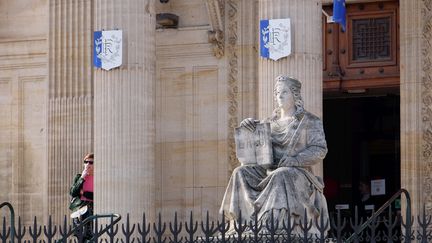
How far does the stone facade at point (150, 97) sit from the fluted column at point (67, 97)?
16 mm

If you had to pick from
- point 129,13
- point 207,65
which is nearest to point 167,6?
point 207,65

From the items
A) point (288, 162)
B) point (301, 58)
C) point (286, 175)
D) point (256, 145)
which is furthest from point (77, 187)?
point (286, 175)

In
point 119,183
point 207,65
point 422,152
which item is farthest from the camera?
point 207,65

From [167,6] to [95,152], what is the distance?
4.06 m

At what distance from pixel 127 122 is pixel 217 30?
3.51 m

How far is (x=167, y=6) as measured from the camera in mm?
27344

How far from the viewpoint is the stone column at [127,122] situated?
23.7 meters

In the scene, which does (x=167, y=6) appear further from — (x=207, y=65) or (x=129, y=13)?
(x=129, y=13)

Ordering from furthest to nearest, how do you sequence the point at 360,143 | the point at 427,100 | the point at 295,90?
the point at 360,143, the point at 427,100, the point at 295,90

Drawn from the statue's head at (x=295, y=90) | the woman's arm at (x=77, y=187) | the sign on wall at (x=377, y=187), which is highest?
the statue's head at (x=295, y=90)

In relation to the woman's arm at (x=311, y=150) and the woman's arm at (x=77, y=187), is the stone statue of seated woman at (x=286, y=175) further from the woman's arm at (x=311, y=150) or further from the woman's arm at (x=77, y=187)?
the woman's arm at (x=77, y=187)

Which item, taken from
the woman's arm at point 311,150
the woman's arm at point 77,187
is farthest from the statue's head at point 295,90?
the woman's arm at point 77,187

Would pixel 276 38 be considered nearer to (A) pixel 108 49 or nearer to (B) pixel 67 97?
(A) pixel 108 49

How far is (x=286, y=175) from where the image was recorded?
18.5 metres
